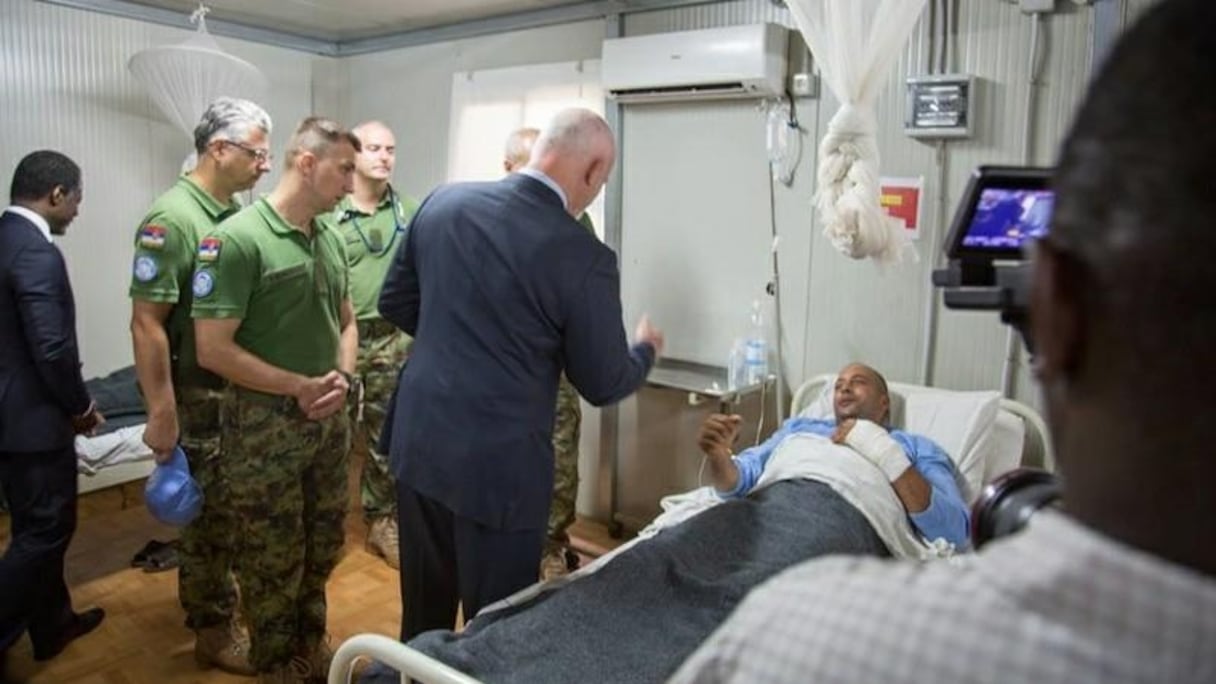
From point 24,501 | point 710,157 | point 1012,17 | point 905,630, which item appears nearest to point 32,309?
point 24,501

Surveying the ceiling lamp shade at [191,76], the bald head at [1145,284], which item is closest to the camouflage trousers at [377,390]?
the ceiling lamp shade at [191,76]

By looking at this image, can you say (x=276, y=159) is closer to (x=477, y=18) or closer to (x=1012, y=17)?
(x=477, y=18)

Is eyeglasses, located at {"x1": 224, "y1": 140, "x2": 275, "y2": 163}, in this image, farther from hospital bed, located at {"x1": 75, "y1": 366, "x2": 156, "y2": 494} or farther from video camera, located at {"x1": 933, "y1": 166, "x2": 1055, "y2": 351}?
video camera, located at {"x1": 933, "y1": 166, "x2": 1055, "y2": 351}

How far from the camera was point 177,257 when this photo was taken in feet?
7.69

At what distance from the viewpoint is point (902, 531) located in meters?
2.24

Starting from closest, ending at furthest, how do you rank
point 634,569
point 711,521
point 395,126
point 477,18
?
1. point 634,569
2. point 711,521
3. point 477,18
4. point 395,126

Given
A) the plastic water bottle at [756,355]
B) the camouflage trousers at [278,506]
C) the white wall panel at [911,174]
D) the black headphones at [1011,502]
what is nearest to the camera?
the black headphones at [1011,502]

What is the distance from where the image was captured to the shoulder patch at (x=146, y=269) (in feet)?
7.59

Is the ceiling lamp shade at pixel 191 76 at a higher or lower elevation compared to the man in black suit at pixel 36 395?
higher

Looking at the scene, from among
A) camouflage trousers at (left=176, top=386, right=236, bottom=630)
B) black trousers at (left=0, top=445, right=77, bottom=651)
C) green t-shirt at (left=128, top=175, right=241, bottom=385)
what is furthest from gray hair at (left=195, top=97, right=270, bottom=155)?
black trousers at (left=0, top=445, right=77, bottom=651)

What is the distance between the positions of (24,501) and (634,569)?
173 centimetres

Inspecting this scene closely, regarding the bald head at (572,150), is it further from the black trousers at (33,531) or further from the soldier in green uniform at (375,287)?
the black trousers at (33,531)

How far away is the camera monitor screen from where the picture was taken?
0.92 meters

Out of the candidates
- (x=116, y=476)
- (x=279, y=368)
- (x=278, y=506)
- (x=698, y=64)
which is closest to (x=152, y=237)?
(x=279, y=368)
